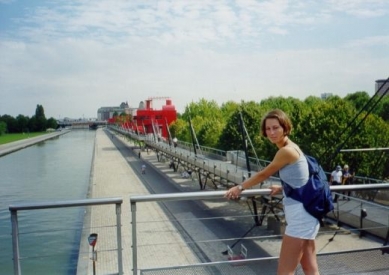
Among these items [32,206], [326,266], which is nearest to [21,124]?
[32,206]

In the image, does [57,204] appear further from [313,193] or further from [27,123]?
[27,123]

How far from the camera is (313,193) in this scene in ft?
9.58

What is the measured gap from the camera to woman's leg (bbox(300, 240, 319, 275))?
10.2 ft

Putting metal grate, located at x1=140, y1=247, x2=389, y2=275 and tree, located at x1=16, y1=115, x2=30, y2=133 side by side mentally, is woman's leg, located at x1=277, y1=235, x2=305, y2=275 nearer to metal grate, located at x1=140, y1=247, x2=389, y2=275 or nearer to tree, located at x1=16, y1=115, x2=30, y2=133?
metal grate, located at x1=140, y1=247, x2=389, y2=275

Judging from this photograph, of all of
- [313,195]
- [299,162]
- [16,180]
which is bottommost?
[16,180]

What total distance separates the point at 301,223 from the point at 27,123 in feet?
612

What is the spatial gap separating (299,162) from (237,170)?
73.1 ft

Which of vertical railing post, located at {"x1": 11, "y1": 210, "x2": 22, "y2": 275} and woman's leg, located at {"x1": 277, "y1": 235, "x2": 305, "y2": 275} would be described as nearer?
woman's leg, located at {"x1": 277, "y1": 235, "x2": 305, "y2": 275}

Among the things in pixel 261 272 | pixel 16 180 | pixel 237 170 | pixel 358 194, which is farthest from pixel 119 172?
pixel 261 272

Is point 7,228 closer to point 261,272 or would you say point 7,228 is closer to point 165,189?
point 165,189

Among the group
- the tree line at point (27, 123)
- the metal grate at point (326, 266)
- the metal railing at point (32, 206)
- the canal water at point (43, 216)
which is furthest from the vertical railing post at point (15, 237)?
the tree line at point (27, 123)

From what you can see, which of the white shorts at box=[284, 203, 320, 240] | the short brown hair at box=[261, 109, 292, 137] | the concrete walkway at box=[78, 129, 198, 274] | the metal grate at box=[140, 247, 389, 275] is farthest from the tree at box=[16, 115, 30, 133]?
the white shorts at box=[284, 203, 320, 240]

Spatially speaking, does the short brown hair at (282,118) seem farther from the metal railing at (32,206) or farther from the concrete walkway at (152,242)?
the concrete walkway at (152,242)

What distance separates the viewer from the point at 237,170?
25.1m
